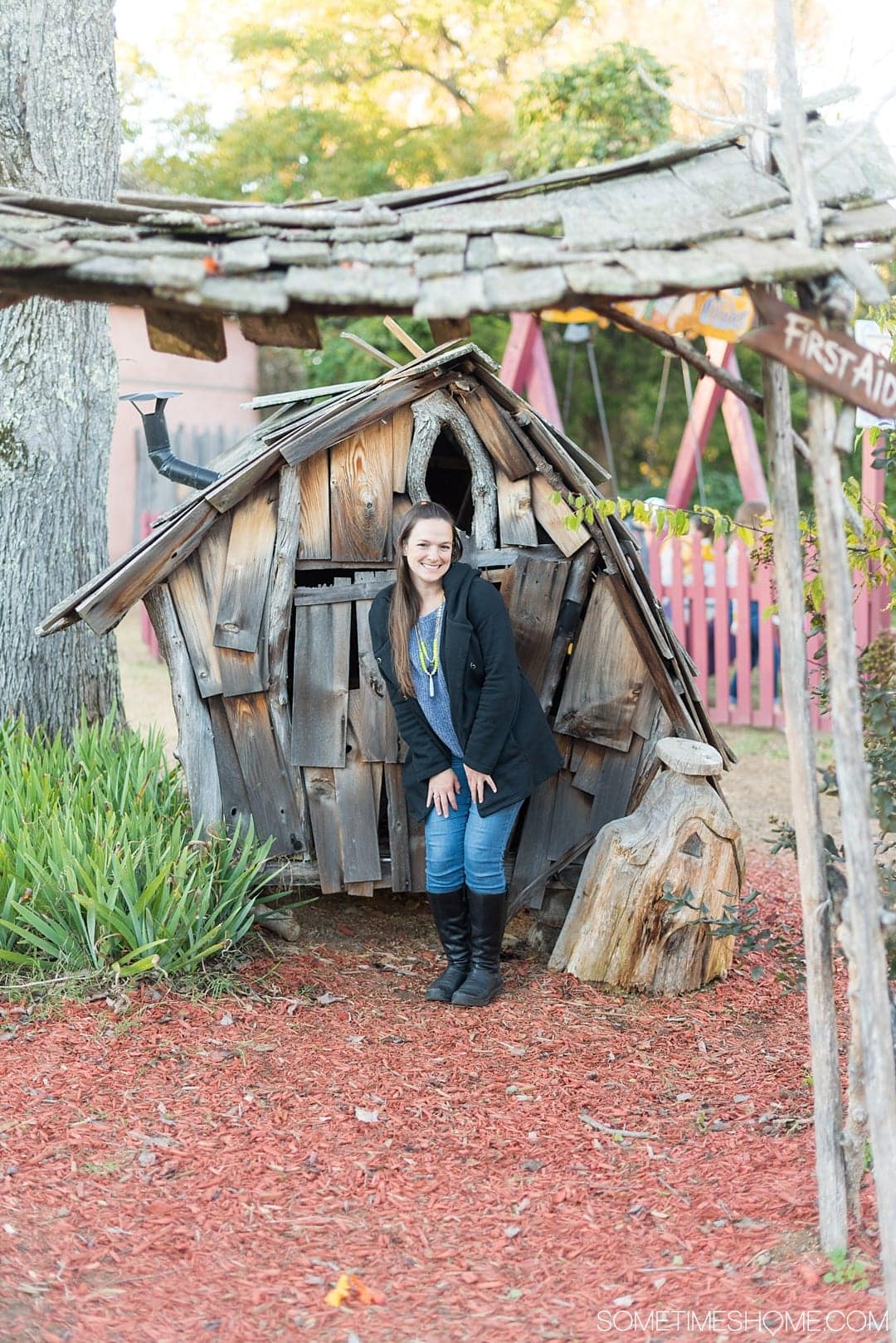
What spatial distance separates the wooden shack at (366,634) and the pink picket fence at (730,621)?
16.2 feet

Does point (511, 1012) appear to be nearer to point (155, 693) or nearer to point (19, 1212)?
point (19, 1212)

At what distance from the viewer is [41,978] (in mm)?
4262

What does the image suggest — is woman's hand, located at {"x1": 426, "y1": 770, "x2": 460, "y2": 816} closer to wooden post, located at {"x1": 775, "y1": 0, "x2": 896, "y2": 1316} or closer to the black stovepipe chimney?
the black stovepipe chimney

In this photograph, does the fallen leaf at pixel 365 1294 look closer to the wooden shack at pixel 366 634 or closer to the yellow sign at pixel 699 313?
the wooden shack at pixel 366 634

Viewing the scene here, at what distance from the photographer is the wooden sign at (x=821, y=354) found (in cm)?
250

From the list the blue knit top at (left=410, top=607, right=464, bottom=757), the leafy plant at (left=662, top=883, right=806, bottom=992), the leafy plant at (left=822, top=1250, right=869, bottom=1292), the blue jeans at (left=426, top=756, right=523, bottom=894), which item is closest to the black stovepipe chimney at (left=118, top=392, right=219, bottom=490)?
the blue knit top at (left=410, top=607, right=464, bottom=757)

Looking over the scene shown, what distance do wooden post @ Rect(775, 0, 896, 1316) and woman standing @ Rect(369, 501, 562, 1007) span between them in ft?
5.61

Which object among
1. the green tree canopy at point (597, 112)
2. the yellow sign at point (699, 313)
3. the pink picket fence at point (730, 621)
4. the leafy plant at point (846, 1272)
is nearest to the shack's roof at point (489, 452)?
the yellow sign at point (699, 313)

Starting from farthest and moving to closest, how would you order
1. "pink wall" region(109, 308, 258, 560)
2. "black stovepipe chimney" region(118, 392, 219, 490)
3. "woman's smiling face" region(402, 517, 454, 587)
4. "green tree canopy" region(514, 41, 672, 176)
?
"pink wall" region(109, 308, 258, 560) → "green tree canopy" region(514, 41, 672, 176) → "black stovepipe chimney" region(118, 392, 219, 490) → "woman's smiling face" region(402, 517, 454, 587)

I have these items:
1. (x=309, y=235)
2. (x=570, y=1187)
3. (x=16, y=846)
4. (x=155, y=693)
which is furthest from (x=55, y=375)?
(x=155, y=693)

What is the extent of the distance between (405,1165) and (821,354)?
7.93 feet

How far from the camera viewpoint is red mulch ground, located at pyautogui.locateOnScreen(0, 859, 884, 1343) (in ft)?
9.01

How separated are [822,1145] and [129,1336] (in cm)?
164

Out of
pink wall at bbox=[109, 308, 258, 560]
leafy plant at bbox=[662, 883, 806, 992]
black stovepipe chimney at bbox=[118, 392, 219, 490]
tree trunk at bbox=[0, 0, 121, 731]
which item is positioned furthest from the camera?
pink wall at bbox=[109, 308, 258, 560]
